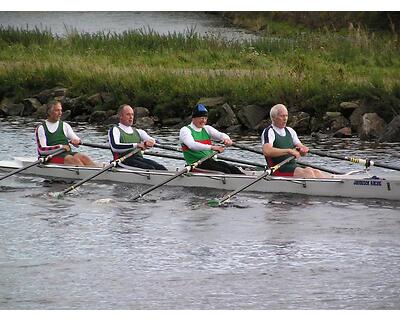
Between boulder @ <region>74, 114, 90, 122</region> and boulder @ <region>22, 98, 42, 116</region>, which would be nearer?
boulder @ <region>74, 114, 90, 122</region>

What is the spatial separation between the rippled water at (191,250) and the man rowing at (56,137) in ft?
1.80

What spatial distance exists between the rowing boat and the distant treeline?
23.5 m

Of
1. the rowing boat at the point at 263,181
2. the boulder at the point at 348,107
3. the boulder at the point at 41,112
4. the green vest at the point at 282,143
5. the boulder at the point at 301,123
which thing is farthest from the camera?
the boulder at the point at 41,112

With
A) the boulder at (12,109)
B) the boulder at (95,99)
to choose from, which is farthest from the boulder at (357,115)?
the boulder at (12,109)

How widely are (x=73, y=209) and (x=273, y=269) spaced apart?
5004 mm

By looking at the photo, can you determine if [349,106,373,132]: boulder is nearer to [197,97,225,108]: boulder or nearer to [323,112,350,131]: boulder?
[323,112,350,131]: boulder

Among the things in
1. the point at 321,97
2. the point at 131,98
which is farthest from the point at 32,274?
the point at 131,98

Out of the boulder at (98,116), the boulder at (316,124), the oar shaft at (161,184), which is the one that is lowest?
the boulder at (98,116)

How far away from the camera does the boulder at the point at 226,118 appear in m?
29.5

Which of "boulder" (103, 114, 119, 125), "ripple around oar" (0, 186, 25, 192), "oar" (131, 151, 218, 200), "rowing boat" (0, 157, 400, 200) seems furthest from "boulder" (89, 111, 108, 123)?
"oar" (131, 151, 218, 200)

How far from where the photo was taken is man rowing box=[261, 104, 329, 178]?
18906 mm

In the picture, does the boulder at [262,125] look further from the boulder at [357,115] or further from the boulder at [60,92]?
the boulder at [60,92]

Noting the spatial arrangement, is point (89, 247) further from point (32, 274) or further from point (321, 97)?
point (321, 97)

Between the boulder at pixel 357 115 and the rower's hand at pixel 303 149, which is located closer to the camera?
the rower's hand at pixel 303 149
